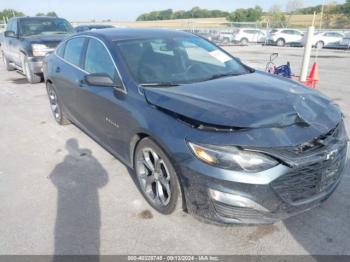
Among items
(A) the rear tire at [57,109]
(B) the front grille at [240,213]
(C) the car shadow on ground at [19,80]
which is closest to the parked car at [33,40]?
(C) the car shadow on ground at [19,80]

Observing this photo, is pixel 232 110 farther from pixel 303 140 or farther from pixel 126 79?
pixel 126 79

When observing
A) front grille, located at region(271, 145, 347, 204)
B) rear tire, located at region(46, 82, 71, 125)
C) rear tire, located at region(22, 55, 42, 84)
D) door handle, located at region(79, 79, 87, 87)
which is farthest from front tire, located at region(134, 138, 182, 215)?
rear tire, located at region(22, 55, 42, 84)

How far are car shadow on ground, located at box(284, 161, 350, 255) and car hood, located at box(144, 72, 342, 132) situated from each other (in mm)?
895

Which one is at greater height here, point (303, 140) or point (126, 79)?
point (126, 79)

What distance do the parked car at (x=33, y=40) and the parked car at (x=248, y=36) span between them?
22.4 metres

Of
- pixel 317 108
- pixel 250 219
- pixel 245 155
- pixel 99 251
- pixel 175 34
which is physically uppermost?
pixel 175 34

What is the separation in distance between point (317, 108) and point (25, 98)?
689 cm

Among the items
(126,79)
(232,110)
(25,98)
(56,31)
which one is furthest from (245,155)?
(56,31)

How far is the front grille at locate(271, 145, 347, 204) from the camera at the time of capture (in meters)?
2.30

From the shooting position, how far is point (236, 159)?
2283 millimetres

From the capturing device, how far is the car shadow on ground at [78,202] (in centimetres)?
267

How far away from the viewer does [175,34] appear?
4.14 meters

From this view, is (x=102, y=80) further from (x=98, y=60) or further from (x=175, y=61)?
(x=175, y=61)

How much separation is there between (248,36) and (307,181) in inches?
1164
